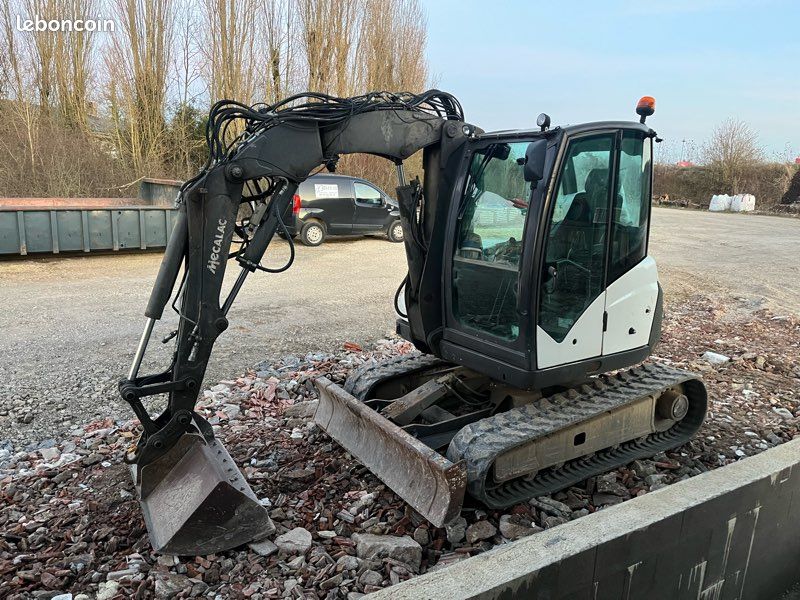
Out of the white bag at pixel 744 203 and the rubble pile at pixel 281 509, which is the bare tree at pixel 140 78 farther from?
the white bag at pixel 744 203

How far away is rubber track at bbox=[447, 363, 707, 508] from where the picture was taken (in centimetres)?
379

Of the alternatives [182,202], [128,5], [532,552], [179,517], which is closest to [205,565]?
[179,517]

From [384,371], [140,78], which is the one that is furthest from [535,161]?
[140,78]

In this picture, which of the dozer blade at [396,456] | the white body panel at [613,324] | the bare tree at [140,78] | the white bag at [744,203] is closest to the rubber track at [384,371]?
the dozer blade at [396,456]

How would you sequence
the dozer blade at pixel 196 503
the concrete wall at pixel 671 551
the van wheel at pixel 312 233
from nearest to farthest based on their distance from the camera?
the concrete wall at pixel 671 551, the dozer blade at pixel 196 503, the van wheel at pixel 312 233

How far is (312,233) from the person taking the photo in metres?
15.0

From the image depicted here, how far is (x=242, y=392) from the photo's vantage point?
18.7 feet

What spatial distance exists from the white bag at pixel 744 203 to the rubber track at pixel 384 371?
31.6 metres

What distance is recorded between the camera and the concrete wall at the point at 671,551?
2.64 meters

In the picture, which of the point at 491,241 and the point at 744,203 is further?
the point at 744,203

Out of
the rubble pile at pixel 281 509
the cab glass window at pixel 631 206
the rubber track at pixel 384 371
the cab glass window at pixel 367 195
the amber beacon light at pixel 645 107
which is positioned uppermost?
the amber beacon light at pixel 645 107

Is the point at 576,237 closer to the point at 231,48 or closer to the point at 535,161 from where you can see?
the point at 535,161

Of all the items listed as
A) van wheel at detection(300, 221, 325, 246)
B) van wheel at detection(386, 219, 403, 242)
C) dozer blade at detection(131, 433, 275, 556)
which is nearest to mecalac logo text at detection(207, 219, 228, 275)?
dozer blade at detection(131, 433, 275, 556)

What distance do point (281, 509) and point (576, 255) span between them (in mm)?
2424
